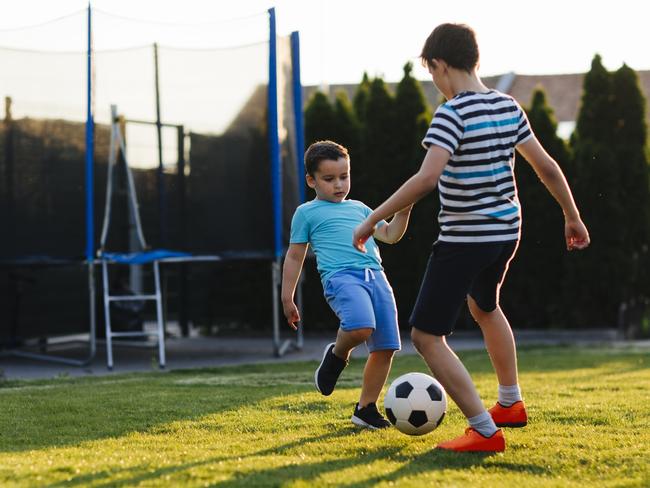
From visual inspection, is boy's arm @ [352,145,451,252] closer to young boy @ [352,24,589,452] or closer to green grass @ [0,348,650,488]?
young boy @ [352,24,589,452]

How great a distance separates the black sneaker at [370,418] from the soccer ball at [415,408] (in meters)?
0.21

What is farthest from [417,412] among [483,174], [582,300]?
[582,300]

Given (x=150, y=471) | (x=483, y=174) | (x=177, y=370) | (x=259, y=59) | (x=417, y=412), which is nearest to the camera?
(x=150, y=471)

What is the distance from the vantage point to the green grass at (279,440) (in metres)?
3.68

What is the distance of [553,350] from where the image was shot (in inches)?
428

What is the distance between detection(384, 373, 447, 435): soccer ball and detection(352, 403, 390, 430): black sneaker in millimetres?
211

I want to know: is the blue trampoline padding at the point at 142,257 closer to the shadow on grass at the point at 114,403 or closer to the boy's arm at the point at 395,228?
the shadow on grass at the point at 114,403

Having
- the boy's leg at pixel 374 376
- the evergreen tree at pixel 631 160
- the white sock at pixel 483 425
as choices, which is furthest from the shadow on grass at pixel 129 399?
the evergreen tree at pixel 631 160

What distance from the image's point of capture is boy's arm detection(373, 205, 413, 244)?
183 inches

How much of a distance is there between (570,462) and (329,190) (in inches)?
67.4

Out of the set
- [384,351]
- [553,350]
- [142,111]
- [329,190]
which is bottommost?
[553,350]

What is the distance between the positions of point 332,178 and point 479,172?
3.42 ft

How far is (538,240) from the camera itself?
12180 millimetres

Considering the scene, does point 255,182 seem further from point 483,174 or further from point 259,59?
point 483,174
